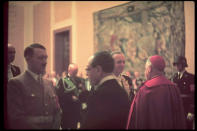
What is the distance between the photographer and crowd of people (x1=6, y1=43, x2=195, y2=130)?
2.40 metres

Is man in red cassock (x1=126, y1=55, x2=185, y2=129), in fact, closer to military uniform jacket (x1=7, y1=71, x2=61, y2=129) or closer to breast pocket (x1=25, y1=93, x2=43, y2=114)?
military uniform jacket (x1=7, y1=71, x2=61, y2=129)

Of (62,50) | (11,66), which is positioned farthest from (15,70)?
(62,50)

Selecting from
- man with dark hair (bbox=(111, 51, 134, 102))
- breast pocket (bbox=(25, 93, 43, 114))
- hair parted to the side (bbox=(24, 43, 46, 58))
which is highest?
hair parted to the side (bbox=(24, 43, 46, 58))

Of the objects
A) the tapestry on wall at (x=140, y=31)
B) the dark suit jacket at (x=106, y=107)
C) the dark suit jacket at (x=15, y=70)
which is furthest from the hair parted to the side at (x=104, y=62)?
the dark suit jacket at (x=15, y=70)

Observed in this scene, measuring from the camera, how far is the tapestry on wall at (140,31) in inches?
131

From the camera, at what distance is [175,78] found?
10.4ft

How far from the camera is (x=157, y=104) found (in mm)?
2850

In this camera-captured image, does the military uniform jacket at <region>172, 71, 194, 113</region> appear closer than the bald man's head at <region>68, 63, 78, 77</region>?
Yes

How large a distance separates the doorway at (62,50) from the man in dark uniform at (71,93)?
0.15 metres

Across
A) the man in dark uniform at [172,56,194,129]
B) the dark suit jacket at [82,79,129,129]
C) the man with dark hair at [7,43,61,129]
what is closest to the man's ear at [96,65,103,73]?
the dark suit jacket at [82,79,129,129]

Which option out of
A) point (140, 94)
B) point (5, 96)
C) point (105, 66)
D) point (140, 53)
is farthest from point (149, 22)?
point (5, 96)

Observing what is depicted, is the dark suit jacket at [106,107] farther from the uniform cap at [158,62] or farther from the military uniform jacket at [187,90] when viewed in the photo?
the military uniform jacket at [187,90]

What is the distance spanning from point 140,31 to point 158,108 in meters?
1.40

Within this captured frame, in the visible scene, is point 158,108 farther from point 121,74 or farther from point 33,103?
point 33,103
